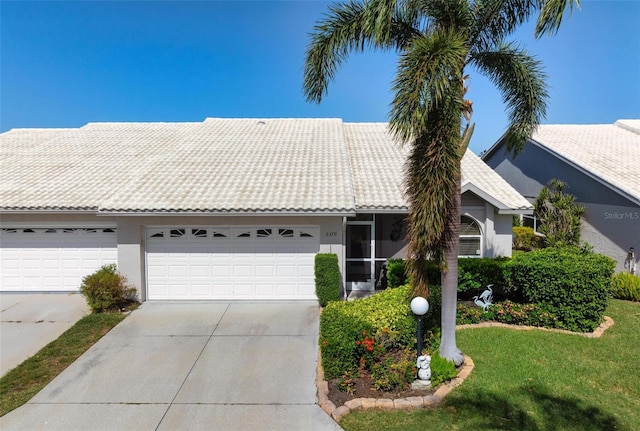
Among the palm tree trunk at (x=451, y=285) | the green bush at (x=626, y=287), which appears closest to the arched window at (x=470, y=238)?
the green bush at (x=626, y=287)

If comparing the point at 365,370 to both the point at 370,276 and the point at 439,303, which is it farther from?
the point at 370,276

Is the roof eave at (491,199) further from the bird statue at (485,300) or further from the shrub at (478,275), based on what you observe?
the bird statue at (485,300)

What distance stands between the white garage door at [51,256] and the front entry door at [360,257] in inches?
296

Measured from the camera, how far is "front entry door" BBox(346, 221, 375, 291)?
11430 millimetres

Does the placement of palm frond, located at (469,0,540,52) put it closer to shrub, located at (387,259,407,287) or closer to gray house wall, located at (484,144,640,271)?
shrub, located at (387,259,407,287)

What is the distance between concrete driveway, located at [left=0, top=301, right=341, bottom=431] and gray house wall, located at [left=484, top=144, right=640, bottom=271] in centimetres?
1153

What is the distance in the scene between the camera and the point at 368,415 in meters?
5.14

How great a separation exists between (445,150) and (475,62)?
9.10 feet

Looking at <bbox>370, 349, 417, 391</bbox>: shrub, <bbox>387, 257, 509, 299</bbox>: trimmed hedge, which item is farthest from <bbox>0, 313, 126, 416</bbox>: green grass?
<bbox>387, 257, 509, 299</bbox>: trimmed hedge

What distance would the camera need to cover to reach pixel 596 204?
1330cm

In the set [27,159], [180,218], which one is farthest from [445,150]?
[27,159]

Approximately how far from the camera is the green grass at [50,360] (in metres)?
5.80

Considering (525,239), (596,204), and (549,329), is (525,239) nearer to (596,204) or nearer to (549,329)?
(596,204)

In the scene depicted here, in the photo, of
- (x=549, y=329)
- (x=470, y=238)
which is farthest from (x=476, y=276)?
(x=470, y=238)
